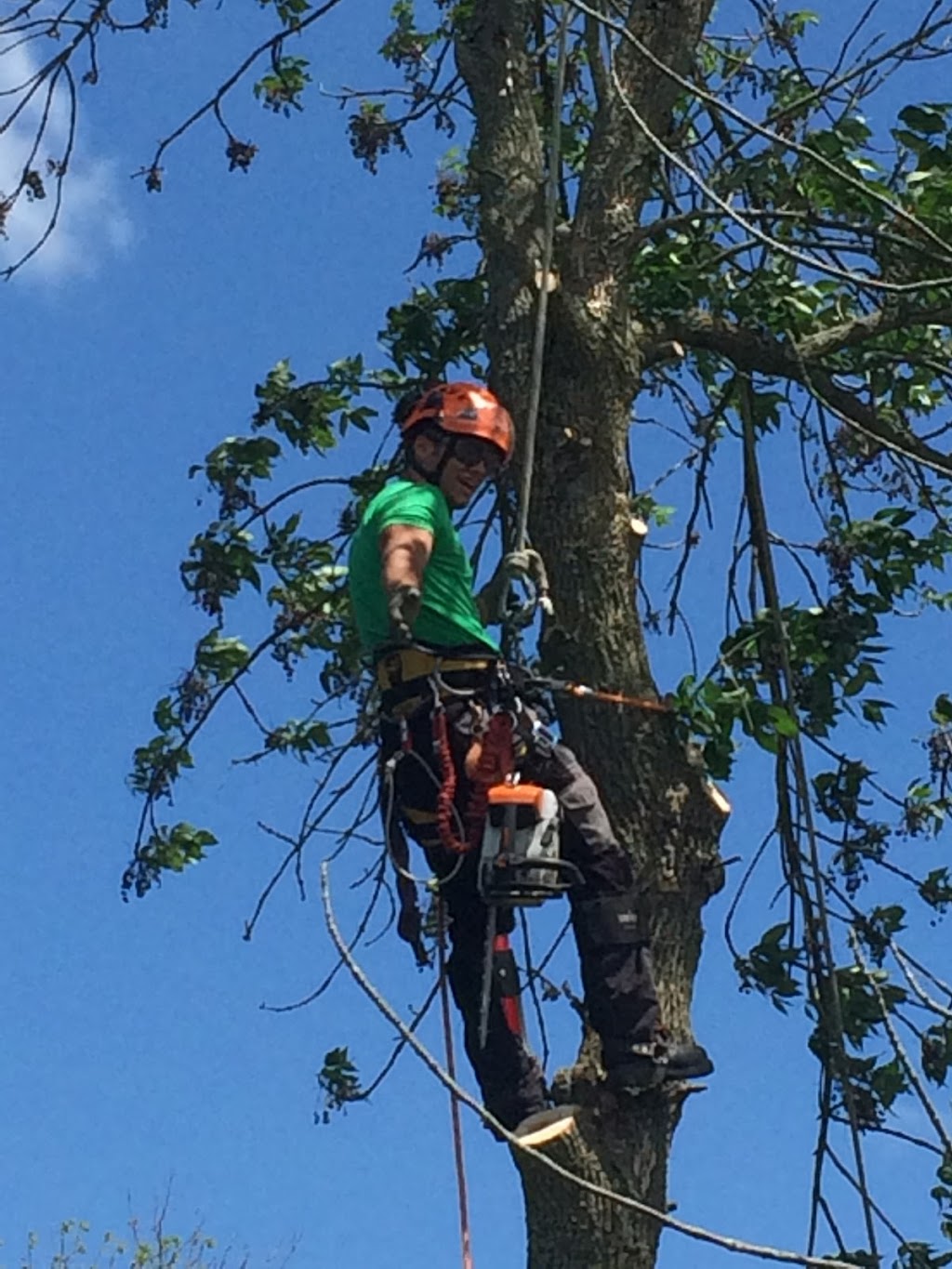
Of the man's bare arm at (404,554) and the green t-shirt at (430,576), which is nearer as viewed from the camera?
the man's bare arm at (404,554)

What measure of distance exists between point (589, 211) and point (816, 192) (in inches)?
19.5

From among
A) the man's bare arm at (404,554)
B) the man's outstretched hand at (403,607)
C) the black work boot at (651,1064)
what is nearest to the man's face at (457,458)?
the man's bare arm at (404,554)

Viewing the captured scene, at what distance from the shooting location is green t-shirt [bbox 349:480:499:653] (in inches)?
177

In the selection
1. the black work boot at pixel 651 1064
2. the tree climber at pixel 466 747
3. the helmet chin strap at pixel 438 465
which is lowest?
the black work boot at pixel 651 1064

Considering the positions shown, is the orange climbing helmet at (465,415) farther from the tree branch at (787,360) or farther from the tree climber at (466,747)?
the tree branch at (787,360)

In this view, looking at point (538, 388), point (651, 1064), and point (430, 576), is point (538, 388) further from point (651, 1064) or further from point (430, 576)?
point (651, 1064)

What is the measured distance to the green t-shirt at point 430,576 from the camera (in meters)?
4.51

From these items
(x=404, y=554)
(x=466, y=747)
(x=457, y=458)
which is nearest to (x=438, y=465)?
(x=457, y=458)

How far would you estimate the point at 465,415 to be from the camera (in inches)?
183

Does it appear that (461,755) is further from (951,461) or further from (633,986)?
(951,461)

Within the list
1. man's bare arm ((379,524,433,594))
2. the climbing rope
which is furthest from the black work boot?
man's bare arm ((379,524,433,594))

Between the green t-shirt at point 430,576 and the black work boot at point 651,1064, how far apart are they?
822 mm

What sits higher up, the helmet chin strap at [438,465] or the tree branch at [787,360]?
the tree branch at [787,360]

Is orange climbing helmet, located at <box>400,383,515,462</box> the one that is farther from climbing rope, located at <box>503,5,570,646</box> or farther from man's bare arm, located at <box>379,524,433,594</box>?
man's bare arm, located at <box>379,524,433,594</box>
